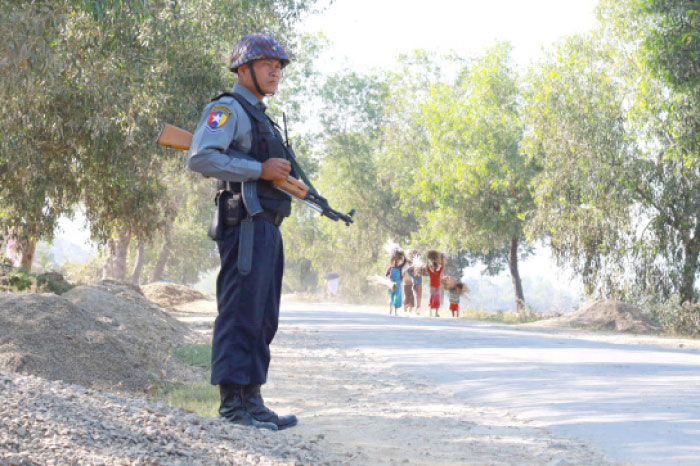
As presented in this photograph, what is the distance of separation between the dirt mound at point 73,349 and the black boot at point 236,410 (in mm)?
2221

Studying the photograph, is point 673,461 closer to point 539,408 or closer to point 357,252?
point 539,408

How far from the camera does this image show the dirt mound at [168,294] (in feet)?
102

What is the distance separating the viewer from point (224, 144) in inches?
199

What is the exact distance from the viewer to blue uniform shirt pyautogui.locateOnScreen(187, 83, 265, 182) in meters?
5.00

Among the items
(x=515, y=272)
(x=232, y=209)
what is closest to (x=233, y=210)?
(x=232, y=209)

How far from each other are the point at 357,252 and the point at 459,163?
26254 millimetres

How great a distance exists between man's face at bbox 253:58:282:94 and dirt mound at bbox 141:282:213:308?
2554cm

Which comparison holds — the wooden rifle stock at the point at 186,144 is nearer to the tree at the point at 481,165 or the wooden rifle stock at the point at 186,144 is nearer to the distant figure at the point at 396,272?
the distant figure at the point at 396,272

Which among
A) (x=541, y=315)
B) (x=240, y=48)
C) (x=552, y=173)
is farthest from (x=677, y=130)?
(x=240, y=48)

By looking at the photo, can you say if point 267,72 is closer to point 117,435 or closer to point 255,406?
point 255,406

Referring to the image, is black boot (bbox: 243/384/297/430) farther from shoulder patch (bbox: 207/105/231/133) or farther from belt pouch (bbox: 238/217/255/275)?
shoulder patch (bbox: 207/105/231/133)

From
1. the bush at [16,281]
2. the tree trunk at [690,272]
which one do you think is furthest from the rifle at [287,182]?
the tree trunk at [690,272]

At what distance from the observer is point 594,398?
259 inches

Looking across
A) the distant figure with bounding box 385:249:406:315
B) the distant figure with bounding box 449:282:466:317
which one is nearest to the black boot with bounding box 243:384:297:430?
the distant figure with bounding box 385:249:406:315
